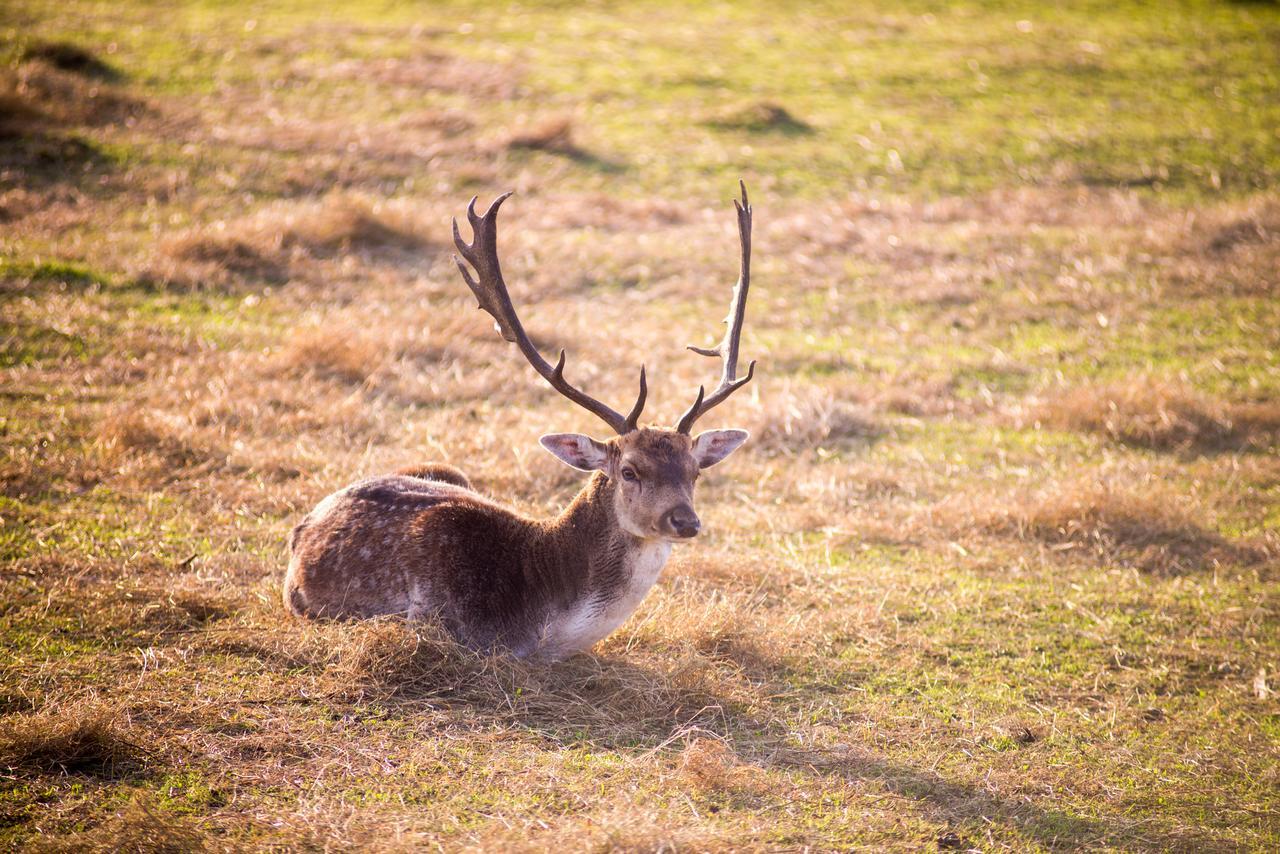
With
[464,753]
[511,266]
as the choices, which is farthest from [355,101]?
[464,753]

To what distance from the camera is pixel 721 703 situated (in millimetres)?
5996

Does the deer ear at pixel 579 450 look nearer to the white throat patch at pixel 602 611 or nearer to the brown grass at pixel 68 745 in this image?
the white throat patch at pixel 602 611

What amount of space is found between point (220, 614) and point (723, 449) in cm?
278

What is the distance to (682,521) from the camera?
5.77m

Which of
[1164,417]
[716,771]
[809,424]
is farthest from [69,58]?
[716,771]

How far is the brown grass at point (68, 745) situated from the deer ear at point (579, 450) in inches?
91.7

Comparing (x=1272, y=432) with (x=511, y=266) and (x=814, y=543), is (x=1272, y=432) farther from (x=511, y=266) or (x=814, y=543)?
(x=511, y=266)

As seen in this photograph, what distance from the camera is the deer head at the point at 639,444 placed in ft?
19.4

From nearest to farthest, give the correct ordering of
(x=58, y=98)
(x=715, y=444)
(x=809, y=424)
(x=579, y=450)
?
1. (x=579, y=450)
2. (x=715, y=444)
3. (x=809, y=424)
4. (x=58, y=98)

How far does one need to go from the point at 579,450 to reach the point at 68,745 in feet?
8.64

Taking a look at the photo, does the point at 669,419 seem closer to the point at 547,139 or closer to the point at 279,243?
the point at 279,243

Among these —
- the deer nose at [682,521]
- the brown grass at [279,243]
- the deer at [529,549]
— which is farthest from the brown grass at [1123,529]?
the brown grass at [279,243]

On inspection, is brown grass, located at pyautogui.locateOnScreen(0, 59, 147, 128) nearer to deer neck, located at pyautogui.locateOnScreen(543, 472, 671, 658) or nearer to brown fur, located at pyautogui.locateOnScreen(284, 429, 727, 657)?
brown fur, located at pyautogui.locateOnScreen(284, 429, 727, 657)

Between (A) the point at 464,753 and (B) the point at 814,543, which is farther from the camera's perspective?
(B) the point at 814,543
